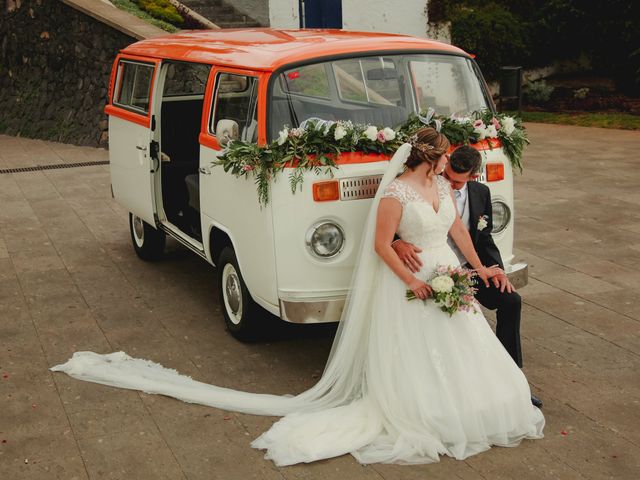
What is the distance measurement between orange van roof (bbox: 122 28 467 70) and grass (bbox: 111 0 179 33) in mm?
10845

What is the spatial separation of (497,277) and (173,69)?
143 inches

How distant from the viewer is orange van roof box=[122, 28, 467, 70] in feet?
19.4

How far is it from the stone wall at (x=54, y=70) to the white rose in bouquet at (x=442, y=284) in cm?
1193

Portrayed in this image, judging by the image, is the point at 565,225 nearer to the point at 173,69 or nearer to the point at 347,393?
the point at 173,69

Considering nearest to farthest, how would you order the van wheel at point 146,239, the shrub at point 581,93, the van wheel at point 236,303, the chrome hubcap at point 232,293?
the van wheel at point 236,303 < the chrome hubcap at point 232,293 < the van wheel at point 146,239 < the shrub at point 581,93

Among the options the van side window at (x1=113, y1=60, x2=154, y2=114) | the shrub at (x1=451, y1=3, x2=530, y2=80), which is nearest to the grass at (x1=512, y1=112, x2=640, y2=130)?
the shrub at (x1=451, y1=3, x2=530, y2=80)

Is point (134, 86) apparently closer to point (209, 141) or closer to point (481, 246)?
point (209, 141)

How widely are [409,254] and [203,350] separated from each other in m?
1.97

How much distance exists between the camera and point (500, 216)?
6262 millimetres

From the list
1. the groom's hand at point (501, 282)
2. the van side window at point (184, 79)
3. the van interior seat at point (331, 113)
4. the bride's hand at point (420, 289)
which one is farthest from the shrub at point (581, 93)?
the bride's hand at point (420, 289)

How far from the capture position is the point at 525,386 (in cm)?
509

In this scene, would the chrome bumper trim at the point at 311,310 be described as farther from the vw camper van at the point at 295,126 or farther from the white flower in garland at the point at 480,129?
the white flower in garland at the point at 480,129

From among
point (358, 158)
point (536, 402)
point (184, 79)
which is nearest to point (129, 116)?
point (184, 79)

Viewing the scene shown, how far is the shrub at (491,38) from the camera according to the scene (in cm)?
1970
